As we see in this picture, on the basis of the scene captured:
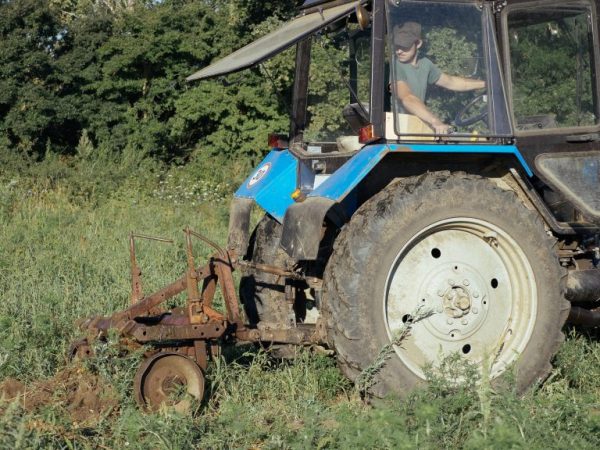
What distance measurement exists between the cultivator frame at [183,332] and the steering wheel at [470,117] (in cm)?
142

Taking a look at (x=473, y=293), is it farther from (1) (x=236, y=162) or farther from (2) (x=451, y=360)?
(1) (x=236, y=162)

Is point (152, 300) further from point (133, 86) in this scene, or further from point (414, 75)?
point (133, 86)

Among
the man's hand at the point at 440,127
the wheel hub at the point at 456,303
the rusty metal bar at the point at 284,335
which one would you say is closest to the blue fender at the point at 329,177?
the man's hand at the point at 440,127

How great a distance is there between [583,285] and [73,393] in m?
3.14

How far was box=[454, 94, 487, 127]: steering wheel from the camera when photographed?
549 cm

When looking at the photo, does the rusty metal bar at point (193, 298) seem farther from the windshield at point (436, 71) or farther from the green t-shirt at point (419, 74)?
the green t-shirt at point (419, 74)

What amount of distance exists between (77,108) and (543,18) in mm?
11962

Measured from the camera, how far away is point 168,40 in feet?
55.0

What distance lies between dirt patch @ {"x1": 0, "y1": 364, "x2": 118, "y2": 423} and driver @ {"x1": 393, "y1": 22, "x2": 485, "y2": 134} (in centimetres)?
231

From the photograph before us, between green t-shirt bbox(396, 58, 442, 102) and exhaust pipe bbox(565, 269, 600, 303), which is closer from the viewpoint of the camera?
green t-shirt bbox(396, 58, 442, 102)

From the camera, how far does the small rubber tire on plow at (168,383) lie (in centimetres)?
490

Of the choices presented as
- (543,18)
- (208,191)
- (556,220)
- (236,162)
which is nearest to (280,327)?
(556,220)

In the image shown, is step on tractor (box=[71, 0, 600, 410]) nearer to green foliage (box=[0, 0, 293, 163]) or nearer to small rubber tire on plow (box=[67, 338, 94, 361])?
small rubber tire on plow (box=[67, 338, 94, 361])

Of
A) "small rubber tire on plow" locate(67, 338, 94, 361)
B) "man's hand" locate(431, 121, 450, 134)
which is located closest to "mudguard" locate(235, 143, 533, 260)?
"man's hand" locate(431, 121, 450, 134)
